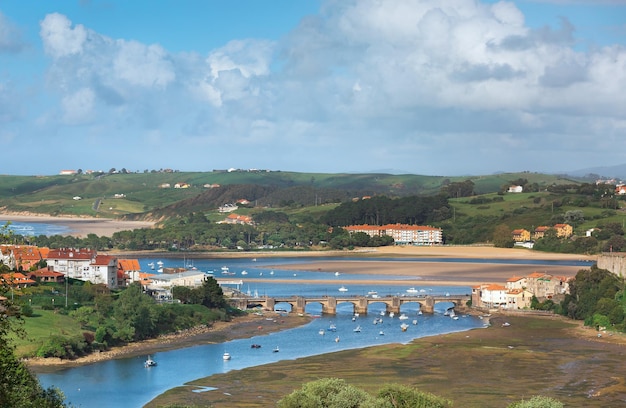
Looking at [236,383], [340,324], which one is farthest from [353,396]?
[340,324]

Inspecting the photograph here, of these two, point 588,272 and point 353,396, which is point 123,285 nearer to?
point 588,272

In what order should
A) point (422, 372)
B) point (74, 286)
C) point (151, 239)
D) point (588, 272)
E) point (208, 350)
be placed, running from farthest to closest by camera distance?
1. point (151, 239)
2. point (588, 272)
3. point (74, 286)
4. point (208, 350)
5. point (422, 372)

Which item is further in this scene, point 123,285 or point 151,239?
point 151,239

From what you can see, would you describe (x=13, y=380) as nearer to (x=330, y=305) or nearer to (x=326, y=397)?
(x=326, y=397)

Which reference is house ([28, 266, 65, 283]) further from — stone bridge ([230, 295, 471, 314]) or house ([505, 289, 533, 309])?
house ([505, 289, 533, 309])

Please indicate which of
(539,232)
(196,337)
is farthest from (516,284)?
(539,232)
